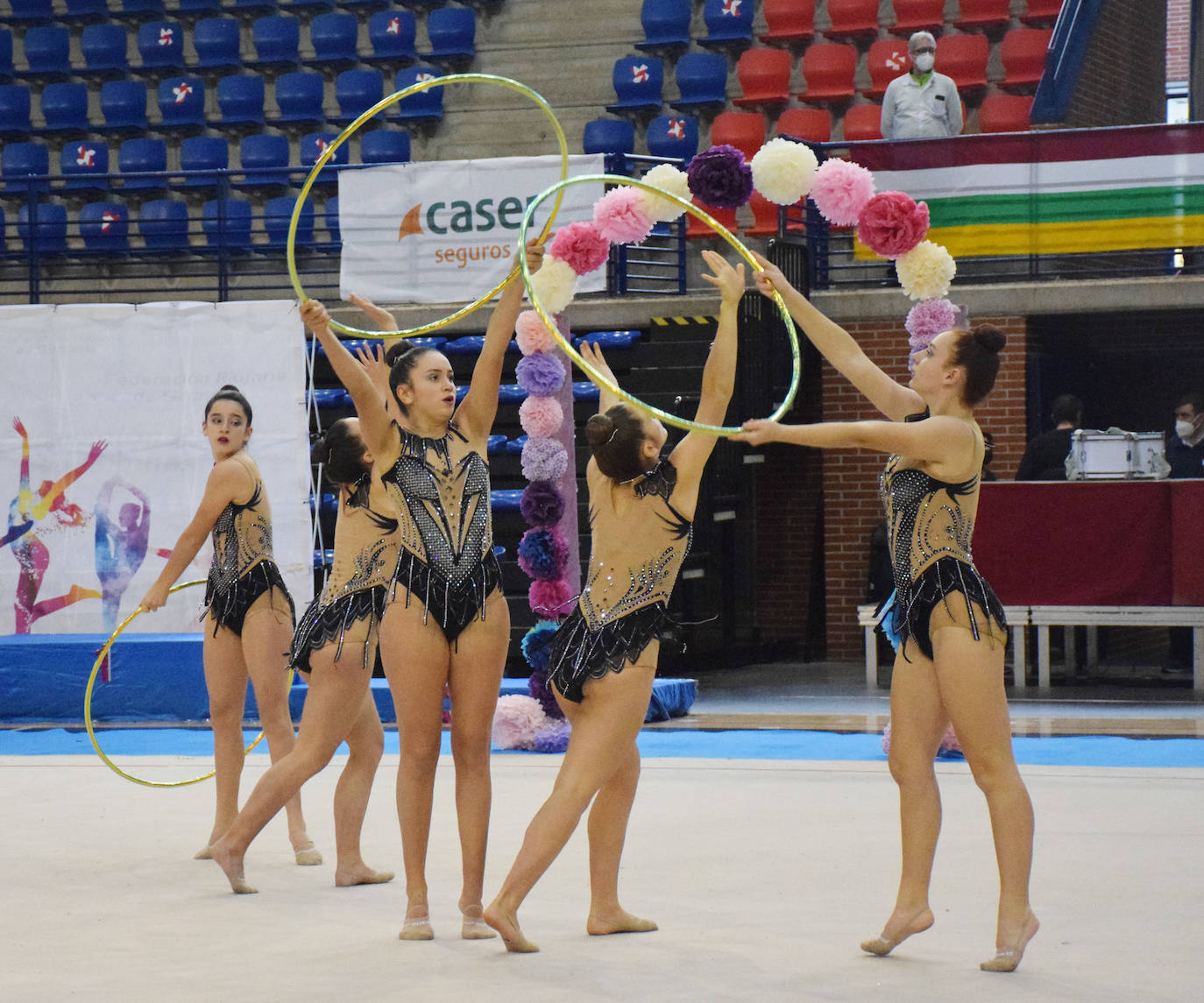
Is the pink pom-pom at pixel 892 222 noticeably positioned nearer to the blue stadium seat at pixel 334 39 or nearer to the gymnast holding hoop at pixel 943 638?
the gymnast holding hoop at pixel 943 638

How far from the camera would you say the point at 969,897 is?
16.1ft

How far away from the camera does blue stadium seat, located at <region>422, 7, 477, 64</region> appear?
1623 cm

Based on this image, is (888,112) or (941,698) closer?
(941,698)

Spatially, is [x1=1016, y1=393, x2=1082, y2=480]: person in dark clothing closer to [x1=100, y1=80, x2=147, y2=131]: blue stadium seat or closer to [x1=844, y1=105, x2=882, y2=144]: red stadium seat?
[x1=844, y1=105, x2=882, y2=144]: red stadium seat

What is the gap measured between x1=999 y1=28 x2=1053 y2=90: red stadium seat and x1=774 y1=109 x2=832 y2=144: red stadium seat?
5.21ft

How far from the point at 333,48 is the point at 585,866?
1313 cm

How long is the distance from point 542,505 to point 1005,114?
24.3ft

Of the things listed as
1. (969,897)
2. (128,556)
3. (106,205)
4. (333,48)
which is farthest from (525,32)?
(969,897)

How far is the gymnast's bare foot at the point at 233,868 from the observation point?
A: 5117 mm

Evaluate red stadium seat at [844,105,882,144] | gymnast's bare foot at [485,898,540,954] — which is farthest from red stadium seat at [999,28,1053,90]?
gymnast's bare foot at [485,898,540,954]

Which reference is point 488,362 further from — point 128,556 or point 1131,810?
point 128,556

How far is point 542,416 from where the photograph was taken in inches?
320

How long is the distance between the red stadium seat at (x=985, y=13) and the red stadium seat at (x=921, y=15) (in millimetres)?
209

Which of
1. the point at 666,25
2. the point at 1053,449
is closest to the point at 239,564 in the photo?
the point at 1053,449
